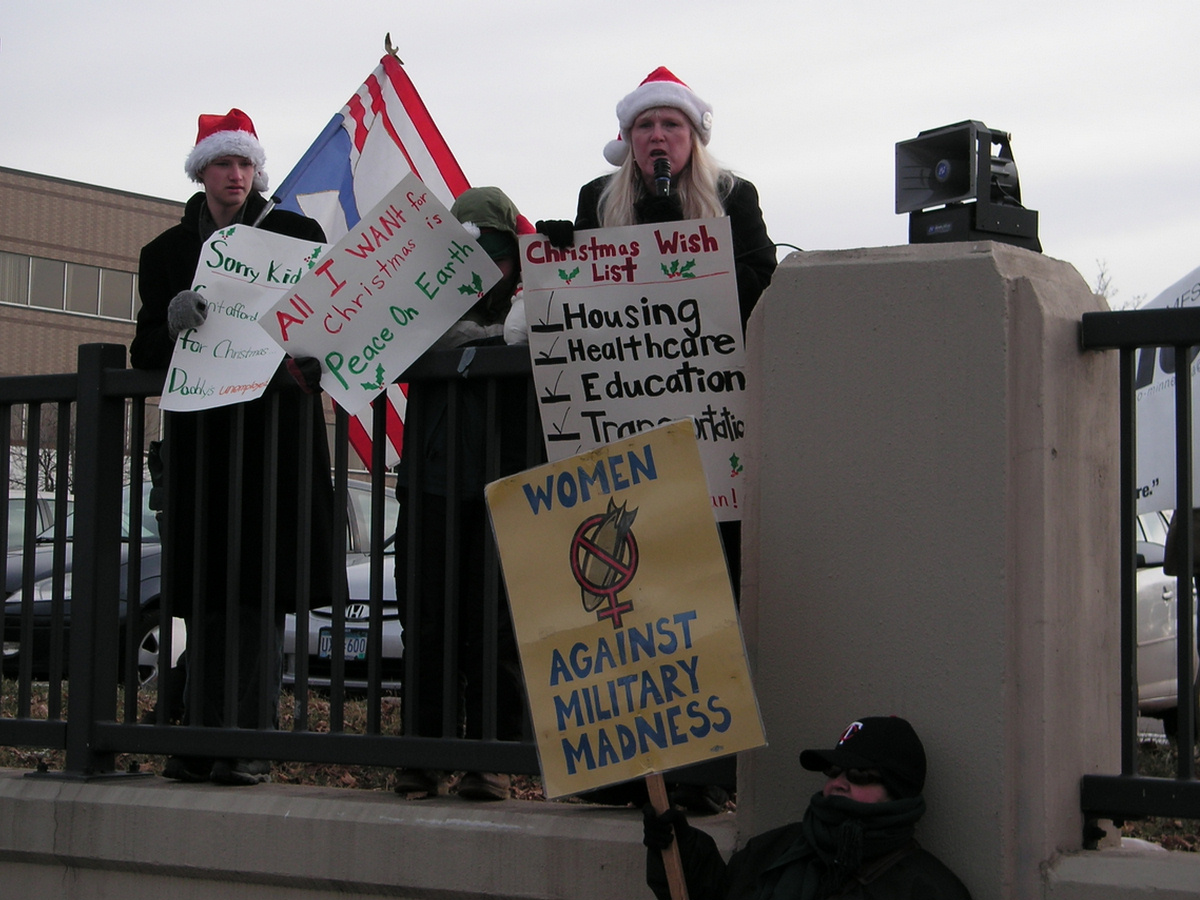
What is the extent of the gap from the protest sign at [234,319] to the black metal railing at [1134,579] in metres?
2.47

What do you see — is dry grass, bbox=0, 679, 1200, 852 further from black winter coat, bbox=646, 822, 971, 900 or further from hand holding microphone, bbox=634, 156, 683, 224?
hand holding microphone, bbox=634, 156, 683, 224

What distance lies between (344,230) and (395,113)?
31.4 inches

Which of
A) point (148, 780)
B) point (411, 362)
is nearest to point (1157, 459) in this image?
point (411, 362)

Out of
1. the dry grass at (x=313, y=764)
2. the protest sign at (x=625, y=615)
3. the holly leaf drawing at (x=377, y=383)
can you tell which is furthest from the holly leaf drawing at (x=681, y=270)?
the dry grass at (x=313, y=764)

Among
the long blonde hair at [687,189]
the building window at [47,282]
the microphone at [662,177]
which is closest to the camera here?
the microphone at [662,177]

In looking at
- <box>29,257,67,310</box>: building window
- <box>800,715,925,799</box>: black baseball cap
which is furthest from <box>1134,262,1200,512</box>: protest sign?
<box>29,257,67,310</box>: building window

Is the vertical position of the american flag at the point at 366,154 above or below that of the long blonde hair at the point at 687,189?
above

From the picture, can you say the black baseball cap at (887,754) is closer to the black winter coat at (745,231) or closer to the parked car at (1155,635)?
the black winter coat at (745,231)

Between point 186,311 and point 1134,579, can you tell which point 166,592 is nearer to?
point 186,311

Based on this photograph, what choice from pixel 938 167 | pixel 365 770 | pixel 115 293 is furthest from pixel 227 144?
pixel 115 293

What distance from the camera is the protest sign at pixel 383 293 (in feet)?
14.8

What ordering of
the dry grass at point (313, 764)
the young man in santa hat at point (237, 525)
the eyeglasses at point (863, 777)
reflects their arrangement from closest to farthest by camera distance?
the eyeglasses at point (863, 777) → the young man in santa hat at point (237, 525) → the dry grass at point (313, 764)

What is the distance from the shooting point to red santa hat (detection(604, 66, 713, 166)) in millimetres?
4770

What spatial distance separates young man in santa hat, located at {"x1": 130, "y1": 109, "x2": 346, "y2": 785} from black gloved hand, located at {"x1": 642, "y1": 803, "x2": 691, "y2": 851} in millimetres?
1436
